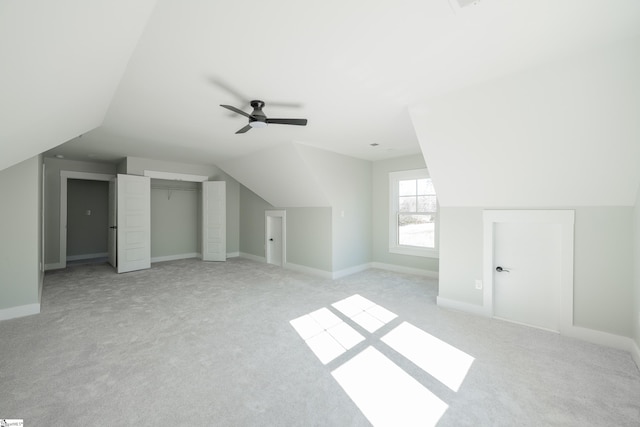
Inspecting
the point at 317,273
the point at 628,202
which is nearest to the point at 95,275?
the point at 317,273

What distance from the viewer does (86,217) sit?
7355 millimetres

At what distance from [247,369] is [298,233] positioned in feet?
12.4

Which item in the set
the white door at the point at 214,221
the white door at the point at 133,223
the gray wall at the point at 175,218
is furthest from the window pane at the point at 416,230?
the white door at the point at 133,223

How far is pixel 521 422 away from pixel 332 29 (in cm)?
280

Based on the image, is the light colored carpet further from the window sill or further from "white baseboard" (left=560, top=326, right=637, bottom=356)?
the window sill

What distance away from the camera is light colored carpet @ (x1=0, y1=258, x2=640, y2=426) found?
1.69 meters

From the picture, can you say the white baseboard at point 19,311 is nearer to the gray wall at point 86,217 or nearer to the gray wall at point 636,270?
the gray wall at point 86,217

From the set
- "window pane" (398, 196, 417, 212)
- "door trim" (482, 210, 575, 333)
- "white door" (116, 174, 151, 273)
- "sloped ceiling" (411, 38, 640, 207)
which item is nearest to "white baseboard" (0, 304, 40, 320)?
"white door" (116, 174, 151, 273)

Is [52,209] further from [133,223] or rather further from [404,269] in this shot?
[404,269]

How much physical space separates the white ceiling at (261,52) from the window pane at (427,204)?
255 cm

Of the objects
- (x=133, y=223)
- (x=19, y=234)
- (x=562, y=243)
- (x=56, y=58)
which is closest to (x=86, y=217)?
(x=133, y=223)

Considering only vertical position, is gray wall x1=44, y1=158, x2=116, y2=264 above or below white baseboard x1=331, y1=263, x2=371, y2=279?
above

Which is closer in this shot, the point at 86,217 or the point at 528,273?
the point at 528,273

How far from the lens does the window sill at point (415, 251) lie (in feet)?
16.9
